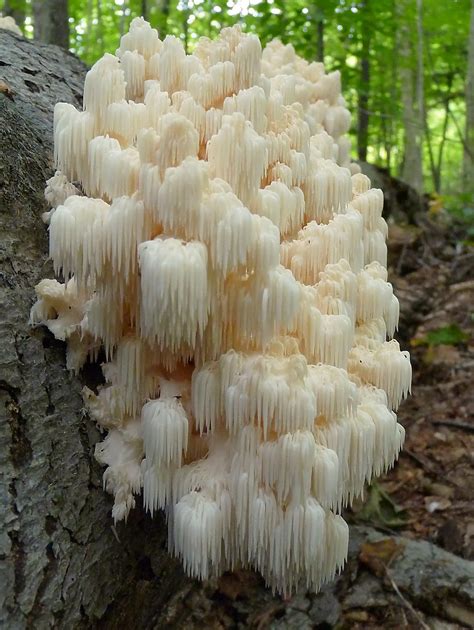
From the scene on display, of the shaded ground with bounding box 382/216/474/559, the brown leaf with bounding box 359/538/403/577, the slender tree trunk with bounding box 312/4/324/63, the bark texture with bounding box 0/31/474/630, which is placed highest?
the slender tree trunk with bounding box 312/4/324/63

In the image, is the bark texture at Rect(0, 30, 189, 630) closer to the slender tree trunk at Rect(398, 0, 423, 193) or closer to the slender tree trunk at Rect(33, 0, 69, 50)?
the slender tree trunk at Rect(33, 0, 69, 50)

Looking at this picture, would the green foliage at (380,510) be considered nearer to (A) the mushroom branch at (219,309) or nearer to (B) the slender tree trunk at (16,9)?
(A) the mushroom branch at (219,309)

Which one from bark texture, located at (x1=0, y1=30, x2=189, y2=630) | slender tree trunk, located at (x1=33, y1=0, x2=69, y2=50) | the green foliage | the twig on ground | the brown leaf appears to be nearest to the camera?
bark texture, located at (x1=0, y1=30, x2=189, y2=630)

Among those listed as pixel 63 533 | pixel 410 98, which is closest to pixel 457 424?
pixel 63 533

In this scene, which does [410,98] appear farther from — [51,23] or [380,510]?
[380,510]

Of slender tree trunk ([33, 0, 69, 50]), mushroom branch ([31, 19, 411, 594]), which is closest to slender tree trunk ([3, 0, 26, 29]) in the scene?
slender tree trunk ([33, 0, 69, 50])

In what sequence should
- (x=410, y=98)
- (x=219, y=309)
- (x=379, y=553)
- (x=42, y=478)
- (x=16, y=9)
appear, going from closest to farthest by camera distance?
(x=219, y=309)
(x=42, y=478)
(x=379, y=553)
(x=16, y=9)
(x=410, y=98)
